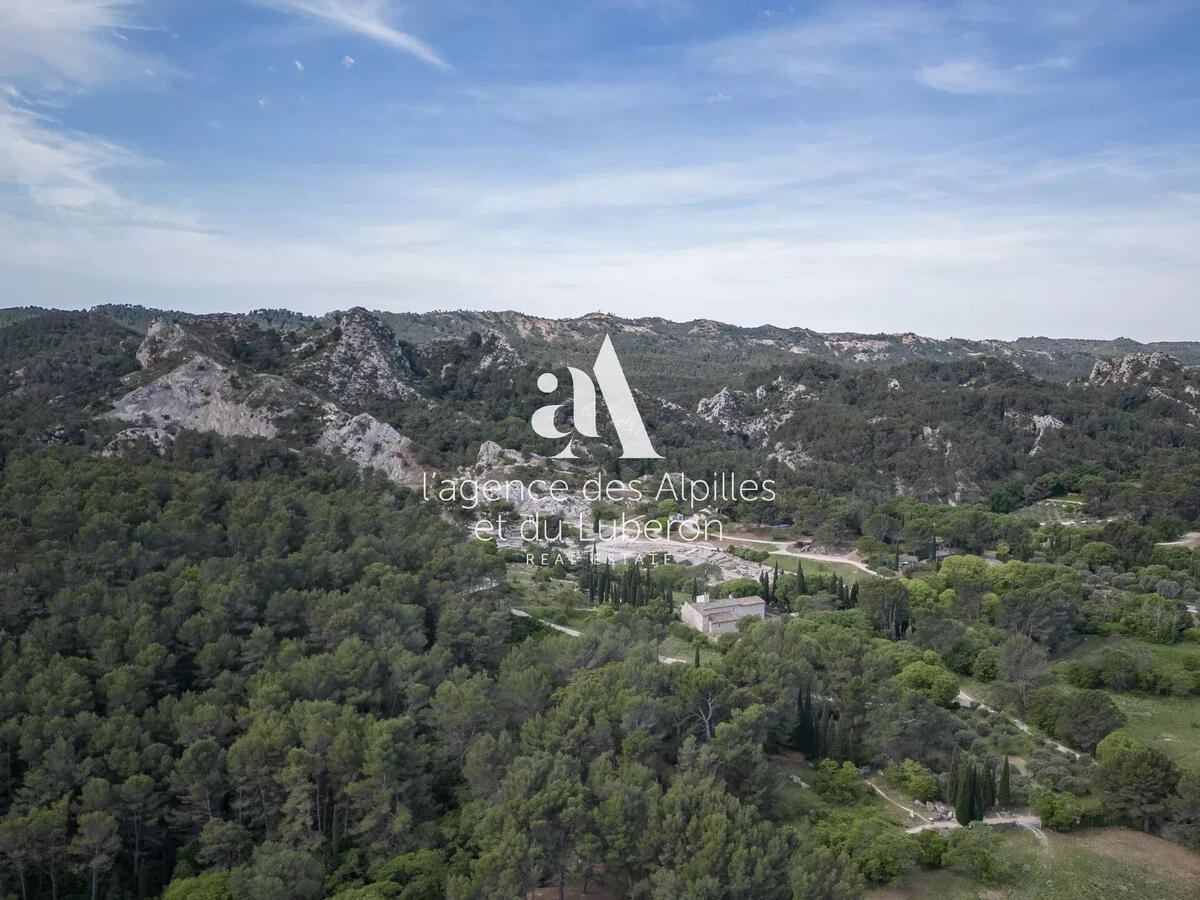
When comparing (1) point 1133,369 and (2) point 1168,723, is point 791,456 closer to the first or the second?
(1) point 1133,369

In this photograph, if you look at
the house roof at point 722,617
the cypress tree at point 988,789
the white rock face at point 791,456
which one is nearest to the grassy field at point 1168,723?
the cypress tree at point 988,789

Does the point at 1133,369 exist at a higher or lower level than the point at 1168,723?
higher

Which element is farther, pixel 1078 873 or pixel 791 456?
pixel 791 456

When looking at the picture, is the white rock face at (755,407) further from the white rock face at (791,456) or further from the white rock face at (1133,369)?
the white rock face at (1133,369)

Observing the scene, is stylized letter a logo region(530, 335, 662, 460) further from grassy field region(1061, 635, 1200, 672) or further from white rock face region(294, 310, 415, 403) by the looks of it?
grassy field region(1061, 635, 1200, 672)

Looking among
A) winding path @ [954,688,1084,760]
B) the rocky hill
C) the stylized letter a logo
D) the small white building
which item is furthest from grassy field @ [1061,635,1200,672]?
Answer: the stylized letter a logo

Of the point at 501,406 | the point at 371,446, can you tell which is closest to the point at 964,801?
the point at 371,446

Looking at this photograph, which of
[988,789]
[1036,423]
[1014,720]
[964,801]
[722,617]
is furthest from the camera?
[1036,423]

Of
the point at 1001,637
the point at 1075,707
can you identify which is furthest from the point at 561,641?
the point at 1001,637
